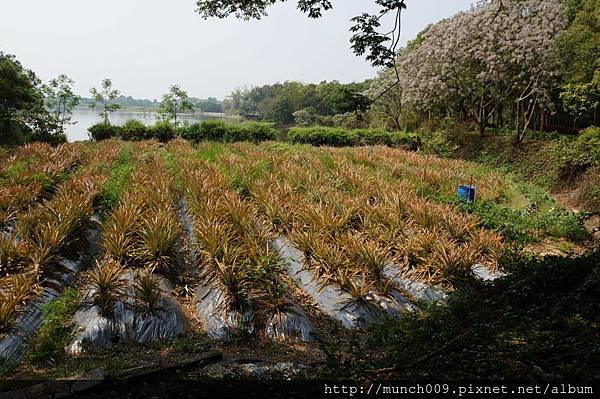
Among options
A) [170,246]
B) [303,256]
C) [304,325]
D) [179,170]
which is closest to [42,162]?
[179,170]

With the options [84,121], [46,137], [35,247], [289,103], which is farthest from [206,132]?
[289,103]

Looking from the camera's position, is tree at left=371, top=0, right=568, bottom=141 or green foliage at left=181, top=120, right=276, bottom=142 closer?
tree at left=371, top=0, right=568, bottom=141

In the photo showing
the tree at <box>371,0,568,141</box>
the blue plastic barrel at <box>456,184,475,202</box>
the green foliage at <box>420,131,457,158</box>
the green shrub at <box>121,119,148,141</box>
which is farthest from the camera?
the green shrub at <box>121,119,148,141</box>

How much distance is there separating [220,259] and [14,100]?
53.1 ft

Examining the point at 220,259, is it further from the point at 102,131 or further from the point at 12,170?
the point at 102,131

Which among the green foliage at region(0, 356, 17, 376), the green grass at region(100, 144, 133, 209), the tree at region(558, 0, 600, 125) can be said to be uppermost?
the tree at region(558, 0, 600, 125)

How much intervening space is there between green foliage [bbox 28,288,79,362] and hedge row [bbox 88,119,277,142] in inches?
648

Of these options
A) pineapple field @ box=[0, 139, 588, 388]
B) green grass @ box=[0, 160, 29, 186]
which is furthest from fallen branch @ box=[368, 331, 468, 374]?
green grass @ box=[0, 160, 29, 186]

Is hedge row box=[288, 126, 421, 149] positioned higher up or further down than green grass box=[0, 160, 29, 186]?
higher up

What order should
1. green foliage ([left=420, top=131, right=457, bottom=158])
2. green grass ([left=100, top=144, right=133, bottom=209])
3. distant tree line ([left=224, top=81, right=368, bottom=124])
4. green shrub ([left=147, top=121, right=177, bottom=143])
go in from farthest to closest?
distant tree line ([left=224, top=81, right=368, bottom=124]) → green shrub ([left=147, top=121, right=177, bottom=143]) → green foliage ([left=420, top=131, right=457, bottom=158]) → green grass ([left=100, top=144, right=133, bottom=209])

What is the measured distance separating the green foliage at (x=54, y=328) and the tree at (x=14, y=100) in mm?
15139

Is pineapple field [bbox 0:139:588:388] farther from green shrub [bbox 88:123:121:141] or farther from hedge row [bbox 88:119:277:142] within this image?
green shrub [bbox 88:123:121:141]

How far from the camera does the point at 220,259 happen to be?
533 centimetres

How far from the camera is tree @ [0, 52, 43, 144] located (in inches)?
632
